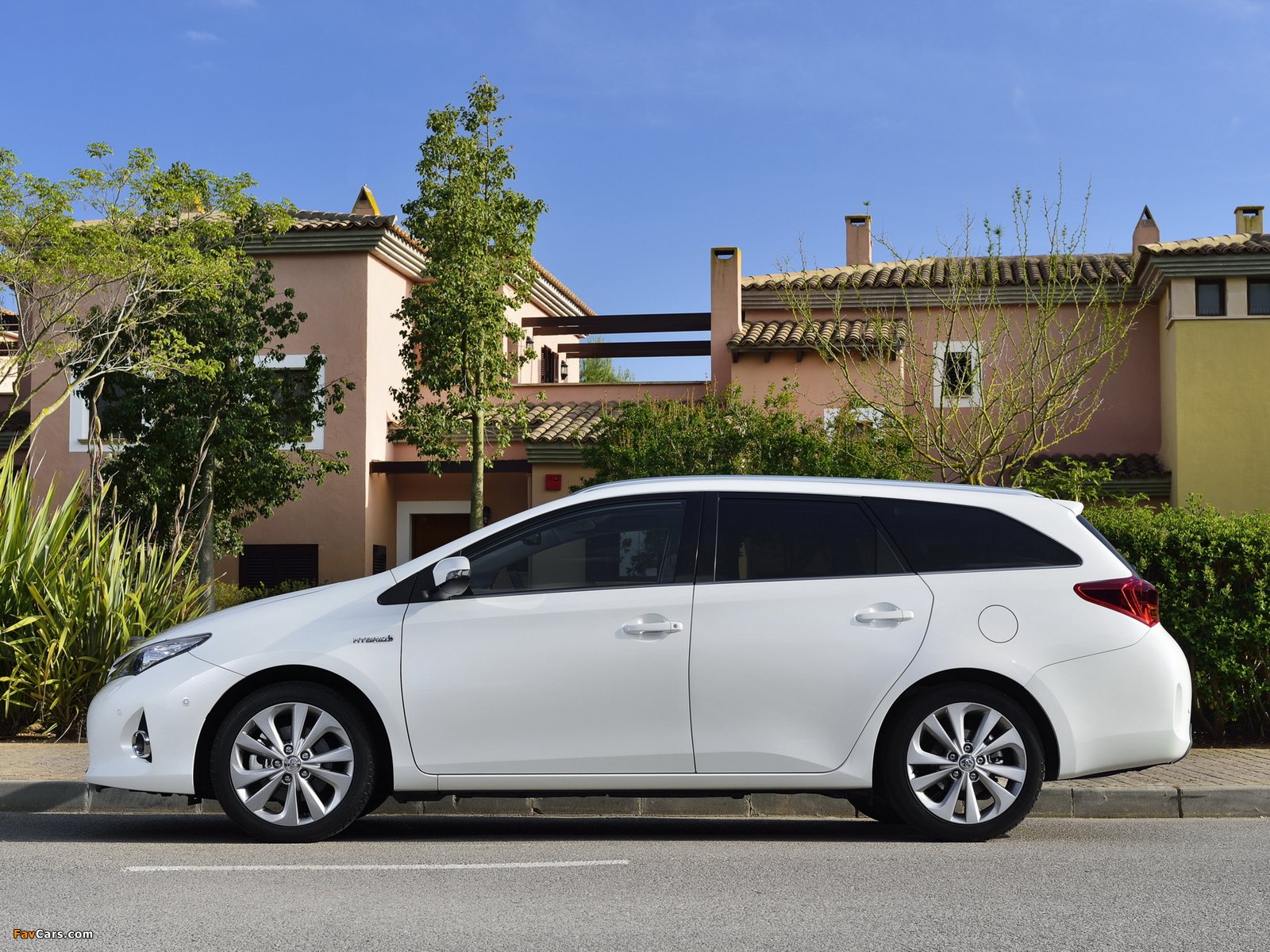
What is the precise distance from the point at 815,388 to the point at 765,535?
18153mm

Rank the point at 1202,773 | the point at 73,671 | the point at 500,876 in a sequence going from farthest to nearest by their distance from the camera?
the point at 73,671
the point at 1202,773
the point at 500,876

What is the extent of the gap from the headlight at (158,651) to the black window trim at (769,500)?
244cm

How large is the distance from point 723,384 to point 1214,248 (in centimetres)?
865

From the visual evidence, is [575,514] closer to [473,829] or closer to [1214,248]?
[473,829]

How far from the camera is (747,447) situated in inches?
623

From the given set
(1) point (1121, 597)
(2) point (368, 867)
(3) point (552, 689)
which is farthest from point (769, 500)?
(2) point (368, 867)

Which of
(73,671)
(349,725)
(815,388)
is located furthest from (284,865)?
(815,388)

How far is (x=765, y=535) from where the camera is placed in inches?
268

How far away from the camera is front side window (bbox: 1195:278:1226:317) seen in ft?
75.0

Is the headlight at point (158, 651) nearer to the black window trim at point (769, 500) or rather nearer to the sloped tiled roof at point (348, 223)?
the black window trim at point (769, 500)

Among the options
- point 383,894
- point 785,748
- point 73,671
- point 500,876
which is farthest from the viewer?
point 73,671

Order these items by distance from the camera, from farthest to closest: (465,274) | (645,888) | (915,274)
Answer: (915,274) → (465,274) → (645,888)

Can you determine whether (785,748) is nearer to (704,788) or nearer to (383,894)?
(704,788)

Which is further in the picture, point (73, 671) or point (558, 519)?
point (73, 671)
